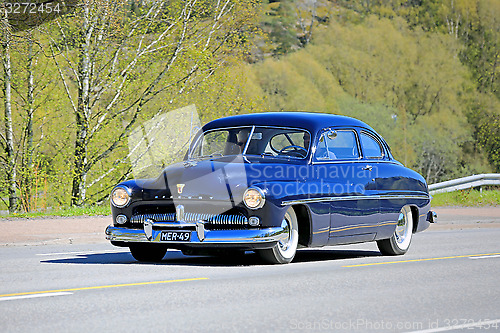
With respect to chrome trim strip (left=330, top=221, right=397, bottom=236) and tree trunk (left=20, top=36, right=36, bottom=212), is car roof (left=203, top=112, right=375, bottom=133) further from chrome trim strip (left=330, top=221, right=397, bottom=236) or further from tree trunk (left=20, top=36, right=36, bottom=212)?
tree trunk (left=20, top=36, right=36, bottom=212)

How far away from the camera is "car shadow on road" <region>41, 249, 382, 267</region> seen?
11.0 metres

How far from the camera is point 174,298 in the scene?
766 cm

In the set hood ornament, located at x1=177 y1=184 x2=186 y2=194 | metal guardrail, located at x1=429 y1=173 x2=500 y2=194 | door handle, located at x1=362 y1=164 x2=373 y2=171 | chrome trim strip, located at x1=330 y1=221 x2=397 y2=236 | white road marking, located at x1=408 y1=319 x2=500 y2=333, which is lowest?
white road marking, located at x1=408 y1=319 x2=500 y2=333

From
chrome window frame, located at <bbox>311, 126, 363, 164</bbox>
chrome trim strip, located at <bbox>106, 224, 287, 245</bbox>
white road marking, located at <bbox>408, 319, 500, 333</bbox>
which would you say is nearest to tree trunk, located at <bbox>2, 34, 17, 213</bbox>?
chrome window frame, located at <bbox>311, 126, 363, 164</bbox>

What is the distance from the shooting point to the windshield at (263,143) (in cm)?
1131

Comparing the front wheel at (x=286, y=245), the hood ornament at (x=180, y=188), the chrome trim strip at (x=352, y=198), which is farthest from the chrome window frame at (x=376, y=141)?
the hood ornament at (x=180, y=188)

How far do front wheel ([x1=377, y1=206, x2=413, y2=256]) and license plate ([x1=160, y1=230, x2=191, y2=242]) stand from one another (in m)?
3.75

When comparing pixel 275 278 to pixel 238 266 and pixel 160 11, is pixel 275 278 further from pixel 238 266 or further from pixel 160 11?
pixel 160 11

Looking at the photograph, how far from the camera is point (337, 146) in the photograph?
38.3ft

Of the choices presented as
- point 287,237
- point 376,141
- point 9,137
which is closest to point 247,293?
point 287,237

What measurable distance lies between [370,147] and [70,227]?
752 cm

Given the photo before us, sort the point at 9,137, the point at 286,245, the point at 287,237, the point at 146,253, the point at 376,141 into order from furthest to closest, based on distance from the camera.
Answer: the point at 9,137
the point at 376,141
the point at 146,253
the point at 286,245
the point at 287,237

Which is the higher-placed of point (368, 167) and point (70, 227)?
point (368, 167)

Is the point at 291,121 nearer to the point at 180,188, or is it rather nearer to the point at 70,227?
the point at 180,188
